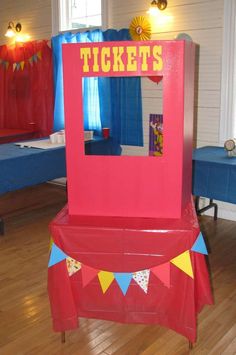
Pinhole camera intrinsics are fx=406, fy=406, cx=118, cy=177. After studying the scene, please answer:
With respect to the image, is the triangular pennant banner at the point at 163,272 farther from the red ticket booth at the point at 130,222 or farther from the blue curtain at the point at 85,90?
the blue curtain at the point at 85,90

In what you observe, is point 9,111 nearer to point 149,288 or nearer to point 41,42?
point 41,42

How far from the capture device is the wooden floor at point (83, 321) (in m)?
2.02

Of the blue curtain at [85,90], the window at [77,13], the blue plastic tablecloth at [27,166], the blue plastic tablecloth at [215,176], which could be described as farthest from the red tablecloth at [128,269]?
the window at [77,13]

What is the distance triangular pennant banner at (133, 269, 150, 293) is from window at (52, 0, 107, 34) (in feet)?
10.9

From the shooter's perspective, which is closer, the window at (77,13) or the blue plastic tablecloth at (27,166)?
the blue plastic tablecloth at (27,166)

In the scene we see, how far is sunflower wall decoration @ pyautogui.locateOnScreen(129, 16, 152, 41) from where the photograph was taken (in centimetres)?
401

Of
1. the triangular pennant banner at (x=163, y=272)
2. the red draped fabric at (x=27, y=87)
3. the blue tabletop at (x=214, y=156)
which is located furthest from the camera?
the red draped fabric at (x=27, y=87)

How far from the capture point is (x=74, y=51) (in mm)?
1783

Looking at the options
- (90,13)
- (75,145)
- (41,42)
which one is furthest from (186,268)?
(41,42)

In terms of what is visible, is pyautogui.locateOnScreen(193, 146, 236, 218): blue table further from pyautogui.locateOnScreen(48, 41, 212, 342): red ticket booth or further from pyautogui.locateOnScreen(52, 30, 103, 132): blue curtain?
pyautogui.locateOnScreen(52, 30, 103, 132): blue curtain

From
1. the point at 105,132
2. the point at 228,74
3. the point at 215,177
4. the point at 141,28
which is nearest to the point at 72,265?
the point at 215,177

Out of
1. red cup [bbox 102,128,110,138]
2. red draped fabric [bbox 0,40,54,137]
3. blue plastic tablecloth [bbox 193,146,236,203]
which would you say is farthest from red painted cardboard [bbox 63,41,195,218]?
red draped fabric [bbox 0,40,54,137]

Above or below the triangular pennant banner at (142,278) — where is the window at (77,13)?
above

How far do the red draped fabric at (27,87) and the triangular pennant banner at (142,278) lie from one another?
353 centimetres
